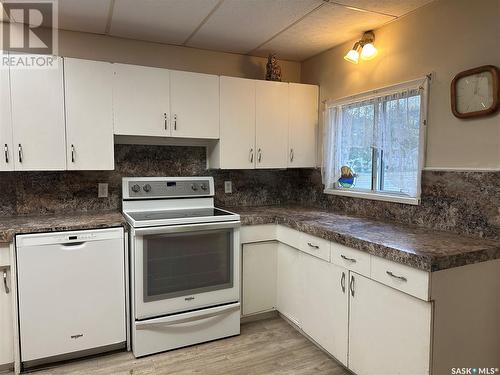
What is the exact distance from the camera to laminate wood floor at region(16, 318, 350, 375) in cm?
217

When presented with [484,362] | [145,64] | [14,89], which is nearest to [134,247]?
[14,89]

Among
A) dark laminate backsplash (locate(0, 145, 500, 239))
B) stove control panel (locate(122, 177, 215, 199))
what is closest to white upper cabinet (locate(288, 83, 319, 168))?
dark laminate backsplash (locate(0, 145, 500, 239))

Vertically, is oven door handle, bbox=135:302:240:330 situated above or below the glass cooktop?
below

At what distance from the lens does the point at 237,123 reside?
294 centimetres

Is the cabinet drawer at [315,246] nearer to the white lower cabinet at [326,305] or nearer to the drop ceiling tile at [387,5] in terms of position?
the white lower cabinet at [326,305]

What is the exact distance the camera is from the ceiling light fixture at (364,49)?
2559mm

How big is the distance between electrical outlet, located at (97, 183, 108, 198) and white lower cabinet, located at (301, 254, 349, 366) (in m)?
1.68

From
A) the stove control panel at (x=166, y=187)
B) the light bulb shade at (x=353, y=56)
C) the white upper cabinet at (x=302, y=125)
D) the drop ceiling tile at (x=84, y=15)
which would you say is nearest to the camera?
the drop ceiling tile at (x=84, y=15)

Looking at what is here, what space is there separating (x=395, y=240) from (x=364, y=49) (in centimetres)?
150

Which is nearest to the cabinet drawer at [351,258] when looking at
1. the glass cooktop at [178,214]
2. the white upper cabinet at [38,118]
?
the glass cooktop at [178,214]

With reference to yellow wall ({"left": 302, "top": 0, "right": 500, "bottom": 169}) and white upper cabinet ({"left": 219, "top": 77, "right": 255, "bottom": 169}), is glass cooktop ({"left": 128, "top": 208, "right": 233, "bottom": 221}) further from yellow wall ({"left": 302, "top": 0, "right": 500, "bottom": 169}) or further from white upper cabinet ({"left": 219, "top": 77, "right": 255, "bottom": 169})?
yellow wall ({"left": 302, "top": 0, "right": 500, "bottom": 169})

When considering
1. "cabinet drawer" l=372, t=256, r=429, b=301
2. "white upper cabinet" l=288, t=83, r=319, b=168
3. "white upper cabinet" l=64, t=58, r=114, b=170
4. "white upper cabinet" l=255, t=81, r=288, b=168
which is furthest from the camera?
"white upper cabinet" l=288, t=83, r=319, b=168

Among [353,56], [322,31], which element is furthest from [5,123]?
[353,56]

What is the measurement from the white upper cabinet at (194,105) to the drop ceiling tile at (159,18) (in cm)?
33
